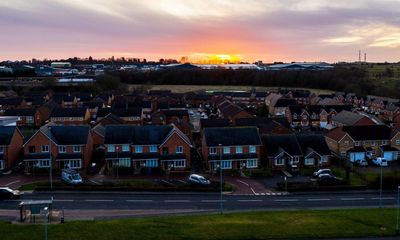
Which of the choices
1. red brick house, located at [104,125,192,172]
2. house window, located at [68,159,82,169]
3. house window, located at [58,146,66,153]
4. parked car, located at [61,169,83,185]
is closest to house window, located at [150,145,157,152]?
red brick house, located at [104,125,192,172]

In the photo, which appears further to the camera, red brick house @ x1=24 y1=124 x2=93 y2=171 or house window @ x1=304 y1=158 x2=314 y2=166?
house window @ x1=304 y1=158 x2=314 y2=166

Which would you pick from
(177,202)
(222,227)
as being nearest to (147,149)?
(177,202)

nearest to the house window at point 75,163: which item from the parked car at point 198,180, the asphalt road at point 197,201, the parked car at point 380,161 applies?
the asphalt road at point 197,201

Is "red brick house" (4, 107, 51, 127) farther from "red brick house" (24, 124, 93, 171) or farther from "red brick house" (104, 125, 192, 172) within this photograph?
"red brick house" (104, 125, 192, 172)

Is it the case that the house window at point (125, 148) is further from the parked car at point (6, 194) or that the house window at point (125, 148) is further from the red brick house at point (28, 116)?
the red brick house at point (28, 116)

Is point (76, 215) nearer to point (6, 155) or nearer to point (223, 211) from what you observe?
point (223, 211)

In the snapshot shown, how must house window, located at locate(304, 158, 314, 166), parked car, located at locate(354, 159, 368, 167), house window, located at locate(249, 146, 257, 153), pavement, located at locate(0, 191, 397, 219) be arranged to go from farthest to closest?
parked car, located at locate(354, 159, 368, 167) < house window, located at locate(304, 158, 314, 166) < house window, located at locate(249, 146, 257, 153) < pavement, located at locate(0, 191, 397, 219)

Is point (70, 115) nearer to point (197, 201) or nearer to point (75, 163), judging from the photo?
point (75, 163)

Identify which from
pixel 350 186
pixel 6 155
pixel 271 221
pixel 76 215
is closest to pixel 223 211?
pixel 271 221

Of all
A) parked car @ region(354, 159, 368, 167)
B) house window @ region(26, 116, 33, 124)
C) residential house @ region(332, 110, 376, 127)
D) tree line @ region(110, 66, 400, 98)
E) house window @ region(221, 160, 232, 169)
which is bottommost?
parked car @ region(354, 159, 368, 167)
